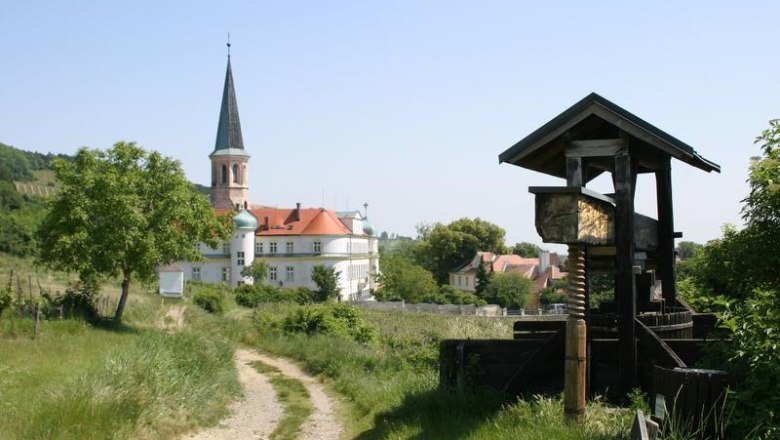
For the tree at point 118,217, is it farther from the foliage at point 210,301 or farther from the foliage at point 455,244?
the foliage at point 455,244

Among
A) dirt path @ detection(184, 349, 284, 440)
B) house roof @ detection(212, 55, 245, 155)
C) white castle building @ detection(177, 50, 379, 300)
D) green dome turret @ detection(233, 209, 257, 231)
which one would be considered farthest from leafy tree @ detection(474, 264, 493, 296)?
dirt path @ detection(184, 349, 284, 440)

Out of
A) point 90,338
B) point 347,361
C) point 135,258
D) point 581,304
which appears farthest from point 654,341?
point 135,258

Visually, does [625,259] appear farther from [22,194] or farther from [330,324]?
[22,194]

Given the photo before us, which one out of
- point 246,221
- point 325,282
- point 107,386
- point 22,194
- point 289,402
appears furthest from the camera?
point 22,194

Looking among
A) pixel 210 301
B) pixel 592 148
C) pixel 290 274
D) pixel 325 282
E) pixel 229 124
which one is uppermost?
pixel 229 124

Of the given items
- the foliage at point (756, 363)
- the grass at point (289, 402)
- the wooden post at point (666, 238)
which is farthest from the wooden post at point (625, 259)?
the grass at point (289, 402)

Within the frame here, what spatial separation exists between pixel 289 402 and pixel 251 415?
4.65 ft

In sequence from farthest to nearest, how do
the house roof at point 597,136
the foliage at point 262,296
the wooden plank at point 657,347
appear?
the foliage at point 262,296
the house roof at point 597,136
the wooden plank at point 657,347

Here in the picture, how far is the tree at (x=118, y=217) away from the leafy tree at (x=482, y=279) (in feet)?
192

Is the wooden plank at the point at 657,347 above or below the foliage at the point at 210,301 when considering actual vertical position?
above

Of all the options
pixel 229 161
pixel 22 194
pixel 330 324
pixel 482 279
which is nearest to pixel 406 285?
pixel 482 279

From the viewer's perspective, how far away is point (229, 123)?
95750mm

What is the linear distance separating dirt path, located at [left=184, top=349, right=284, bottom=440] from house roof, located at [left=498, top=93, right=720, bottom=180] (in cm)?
667

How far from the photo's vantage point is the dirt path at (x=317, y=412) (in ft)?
39.5
